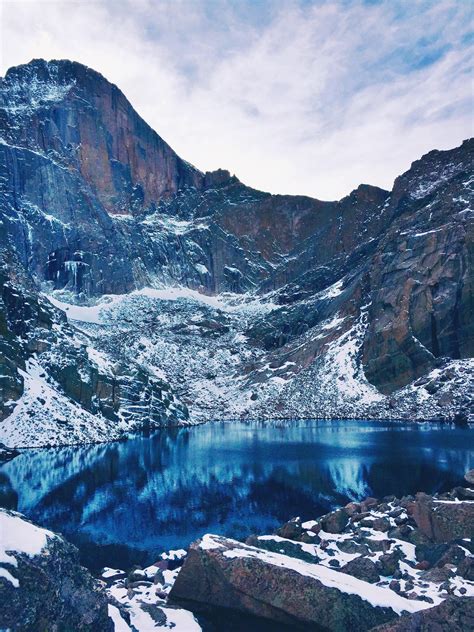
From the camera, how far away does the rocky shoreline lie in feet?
36.2

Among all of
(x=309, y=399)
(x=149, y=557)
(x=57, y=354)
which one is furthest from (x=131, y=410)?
(x=149, y=557)

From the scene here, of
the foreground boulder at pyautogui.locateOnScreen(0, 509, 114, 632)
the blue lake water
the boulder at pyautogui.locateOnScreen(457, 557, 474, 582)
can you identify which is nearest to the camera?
the foreground boulder at pyautogui.locateOnScreen(0, 509, 114, 632)

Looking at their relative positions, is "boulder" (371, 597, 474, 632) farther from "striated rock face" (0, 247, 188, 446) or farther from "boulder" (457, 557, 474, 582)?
"striated rock face" (0, 247, 188, 446)

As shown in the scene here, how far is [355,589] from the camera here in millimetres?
16531

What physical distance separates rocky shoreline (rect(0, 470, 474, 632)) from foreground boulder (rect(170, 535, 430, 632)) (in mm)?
36

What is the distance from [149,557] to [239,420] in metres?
125

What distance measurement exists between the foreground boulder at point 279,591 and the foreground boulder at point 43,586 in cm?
660

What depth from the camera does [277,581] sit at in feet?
56.8

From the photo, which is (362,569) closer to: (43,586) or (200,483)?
(43,586)

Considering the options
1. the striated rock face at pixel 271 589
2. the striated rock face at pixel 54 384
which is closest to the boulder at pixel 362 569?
the striated rock face at pixel 271 589

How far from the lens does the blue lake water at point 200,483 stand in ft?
121

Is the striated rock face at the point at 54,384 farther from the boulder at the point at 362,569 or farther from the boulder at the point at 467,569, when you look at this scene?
the boulder at the point at 467,569

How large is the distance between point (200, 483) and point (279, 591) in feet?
127

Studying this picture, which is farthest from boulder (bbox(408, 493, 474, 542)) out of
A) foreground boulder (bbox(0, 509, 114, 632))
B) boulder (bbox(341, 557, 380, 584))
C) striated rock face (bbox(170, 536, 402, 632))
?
foreground boulder (bbox(0, 509, 114, 632))
